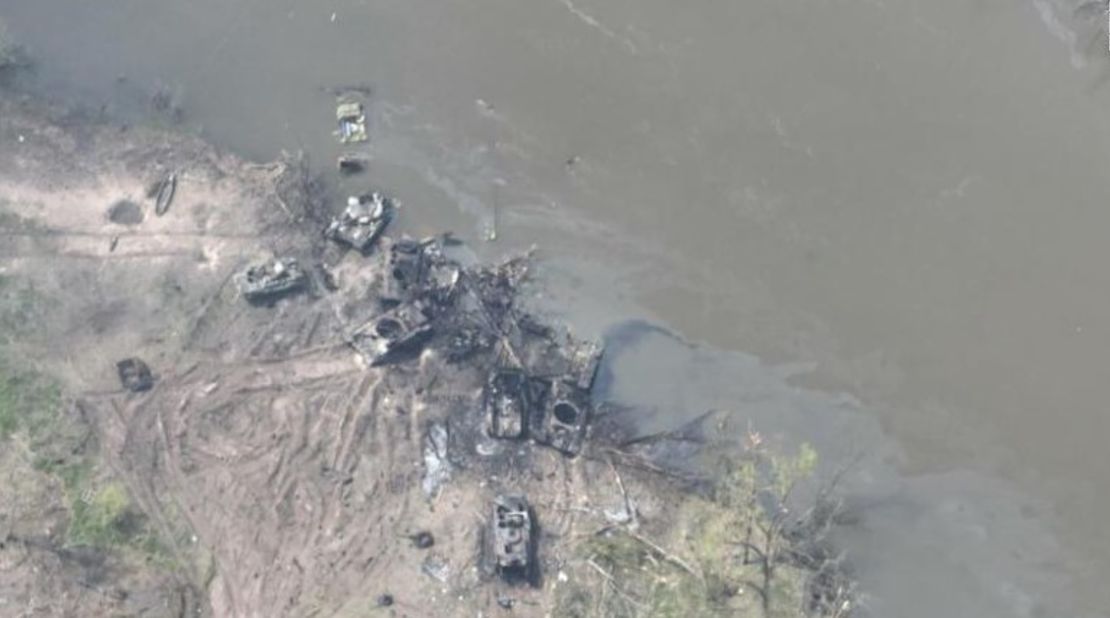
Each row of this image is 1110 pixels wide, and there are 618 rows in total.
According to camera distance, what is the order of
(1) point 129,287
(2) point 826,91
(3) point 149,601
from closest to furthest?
(3) point 149,601, (1) point 129,287, (2) point 826,91

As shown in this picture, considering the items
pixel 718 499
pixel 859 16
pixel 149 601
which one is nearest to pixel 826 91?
pixel 859 16

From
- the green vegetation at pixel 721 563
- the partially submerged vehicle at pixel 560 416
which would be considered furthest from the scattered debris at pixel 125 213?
the green vegetation at pixel 721 563

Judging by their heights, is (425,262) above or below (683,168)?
below

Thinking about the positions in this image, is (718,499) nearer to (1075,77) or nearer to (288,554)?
(288,554)

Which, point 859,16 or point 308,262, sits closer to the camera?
point 308,262

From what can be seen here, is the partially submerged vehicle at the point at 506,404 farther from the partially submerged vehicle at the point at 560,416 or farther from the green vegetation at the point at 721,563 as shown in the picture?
the green vegetation at the point at 721,563

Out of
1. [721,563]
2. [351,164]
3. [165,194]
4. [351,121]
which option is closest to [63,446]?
[165,194]

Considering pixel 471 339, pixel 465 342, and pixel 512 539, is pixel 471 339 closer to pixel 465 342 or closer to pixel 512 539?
pixel 465 342
